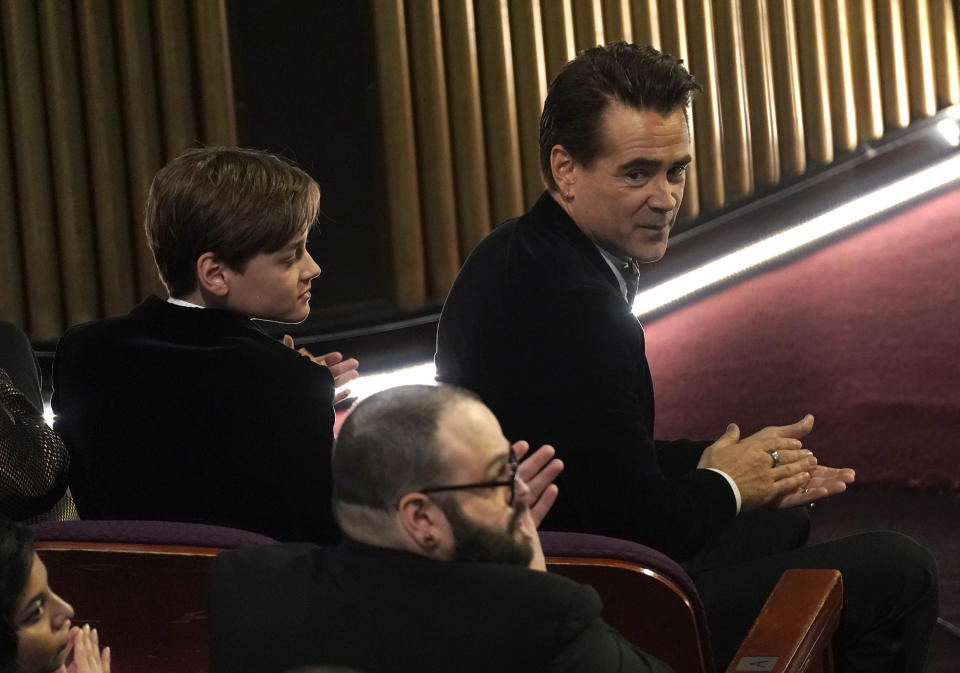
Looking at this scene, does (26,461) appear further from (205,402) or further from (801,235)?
(801,235)

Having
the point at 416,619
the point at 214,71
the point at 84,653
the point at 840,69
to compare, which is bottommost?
the point at 84,653

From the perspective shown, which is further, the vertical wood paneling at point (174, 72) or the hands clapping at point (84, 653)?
the vertical wood paneling at point (174, 72)

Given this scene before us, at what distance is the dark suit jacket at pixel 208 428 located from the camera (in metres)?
1.52

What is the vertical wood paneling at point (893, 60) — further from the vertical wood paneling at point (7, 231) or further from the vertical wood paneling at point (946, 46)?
the vertical wood paneling at point (7, 231)

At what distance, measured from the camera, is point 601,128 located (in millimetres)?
1727

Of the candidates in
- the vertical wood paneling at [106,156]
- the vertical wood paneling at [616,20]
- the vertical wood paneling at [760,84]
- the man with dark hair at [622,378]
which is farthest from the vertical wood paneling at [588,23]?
the man with dark hair at [622,378]

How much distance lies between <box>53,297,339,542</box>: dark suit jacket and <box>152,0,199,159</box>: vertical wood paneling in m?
1.63

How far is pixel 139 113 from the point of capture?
3.11 metres

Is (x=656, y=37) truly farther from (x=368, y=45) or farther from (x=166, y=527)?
(x=166, y=527)

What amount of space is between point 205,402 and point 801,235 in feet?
7.44

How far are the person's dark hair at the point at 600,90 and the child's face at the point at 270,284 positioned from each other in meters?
0.34

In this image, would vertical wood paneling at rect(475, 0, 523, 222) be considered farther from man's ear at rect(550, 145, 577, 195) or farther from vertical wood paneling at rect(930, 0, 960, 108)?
man's ear at rect(550, 145, 577, 195)

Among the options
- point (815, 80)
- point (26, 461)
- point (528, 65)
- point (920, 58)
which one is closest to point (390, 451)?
point (26, 461)

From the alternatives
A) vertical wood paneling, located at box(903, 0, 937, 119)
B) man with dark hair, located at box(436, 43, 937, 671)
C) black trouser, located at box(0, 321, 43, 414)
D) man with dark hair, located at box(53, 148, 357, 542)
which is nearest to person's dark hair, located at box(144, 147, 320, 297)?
man with dark hair, located at box(53, 148, 357, 542)
